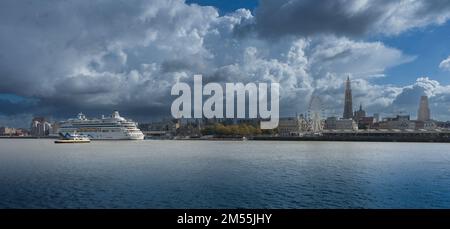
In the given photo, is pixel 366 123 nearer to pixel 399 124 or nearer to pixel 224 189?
pixel 399 124

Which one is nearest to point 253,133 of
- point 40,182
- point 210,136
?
point 210,136

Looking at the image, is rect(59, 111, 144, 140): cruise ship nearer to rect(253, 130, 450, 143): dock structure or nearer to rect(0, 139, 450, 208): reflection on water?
rect(253, 130, 450, 143): dock structure

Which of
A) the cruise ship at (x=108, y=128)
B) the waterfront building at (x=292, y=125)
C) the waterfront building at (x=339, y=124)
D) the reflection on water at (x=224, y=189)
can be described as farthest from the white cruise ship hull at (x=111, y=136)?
the reflection on water at (x=224, y=189)

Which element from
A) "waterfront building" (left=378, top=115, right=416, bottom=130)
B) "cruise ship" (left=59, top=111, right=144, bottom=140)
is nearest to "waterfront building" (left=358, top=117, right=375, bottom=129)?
"waterfront building" (left=378, top=115, right=416, bottom=130)

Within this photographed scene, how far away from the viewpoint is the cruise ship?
95625 mm

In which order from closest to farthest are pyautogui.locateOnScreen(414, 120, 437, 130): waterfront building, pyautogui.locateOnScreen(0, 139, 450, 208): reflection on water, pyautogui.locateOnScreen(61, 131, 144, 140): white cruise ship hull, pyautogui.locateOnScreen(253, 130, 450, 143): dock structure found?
pyautogui.locateOnScreen(0, 139, 450, 208): reflection on water → pyautogui.locateOnScreen(253, 130, 450, 143): dock structure → pyautogui.locateOnScreen(61, 131, 144, 140): white cruise ship hull → pyautogui.locateOnScreen(414, 120, 437, 130): waterfront building

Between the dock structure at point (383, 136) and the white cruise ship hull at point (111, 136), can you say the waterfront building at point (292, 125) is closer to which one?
the dock structure at point (383, 136)

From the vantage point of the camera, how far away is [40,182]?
62.4ft

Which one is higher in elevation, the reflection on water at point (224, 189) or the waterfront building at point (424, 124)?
the waterfront building at point (424, 124)

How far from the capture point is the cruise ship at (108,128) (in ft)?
314

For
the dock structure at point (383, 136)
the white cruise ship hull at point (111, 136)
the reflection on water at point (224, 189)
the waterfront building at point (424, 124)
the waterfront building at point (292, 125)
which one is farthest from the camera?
the waterfront building at point (292, 125)

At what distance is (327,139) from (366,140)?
9.14 metres

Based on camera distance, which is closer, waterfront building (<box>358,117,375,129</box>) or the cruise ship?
the cruise ship
